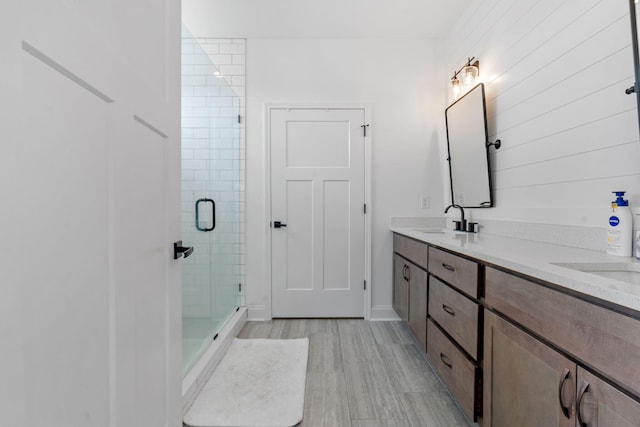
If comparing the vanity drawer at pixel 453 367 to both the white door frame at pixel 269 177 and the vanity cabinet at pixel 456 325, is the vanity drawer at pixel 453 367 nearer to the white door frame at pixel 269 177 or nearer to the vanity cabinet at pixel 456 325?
the vanity cabinet at pixel 456 325

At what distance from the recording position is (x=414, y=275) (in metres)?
2.16

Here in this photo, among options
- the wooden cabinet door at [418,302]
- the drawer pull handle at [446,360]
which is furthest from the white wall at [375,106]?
the drawer pull handle at [446,360]

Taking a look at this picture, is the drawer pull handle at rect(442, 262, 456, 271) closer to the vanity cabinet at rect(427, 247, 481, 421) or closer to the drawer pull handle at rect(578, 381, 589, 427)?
the vanity cabinet at rect(427, 247, 481, 421)

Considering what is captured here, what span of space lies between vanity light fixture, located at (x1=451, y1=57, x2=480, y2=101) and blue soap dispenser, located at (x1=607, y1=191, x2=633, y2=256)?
1.48 m

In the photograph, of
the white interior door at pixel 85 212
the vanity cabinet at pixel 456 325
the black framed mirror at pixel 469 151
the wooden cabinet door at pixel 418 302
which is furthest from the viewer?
the black framed mirror at pixel 469 151

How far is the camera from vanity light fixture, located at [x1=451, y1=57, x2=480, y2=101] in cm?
226

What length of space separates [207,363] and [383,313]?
164 centimetres

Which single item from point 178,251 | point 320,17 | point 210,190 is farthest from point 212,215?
point 320,17

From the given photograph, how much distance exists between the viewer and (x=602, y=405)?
28.5 inches

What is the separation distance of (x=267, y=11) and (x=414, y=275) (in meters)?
2.43

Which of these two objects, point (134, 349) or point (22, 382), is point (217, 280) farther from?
point (22, 382)

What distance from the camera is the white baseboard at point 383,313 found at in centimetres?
282

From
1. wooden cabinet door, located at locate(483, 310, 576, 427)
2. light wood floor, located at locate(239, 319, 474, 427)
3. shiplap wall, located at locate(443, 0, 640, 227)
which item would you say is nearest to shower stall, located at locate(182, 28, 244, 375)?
light wood floor, located at locate(239, 319, 474, 427)

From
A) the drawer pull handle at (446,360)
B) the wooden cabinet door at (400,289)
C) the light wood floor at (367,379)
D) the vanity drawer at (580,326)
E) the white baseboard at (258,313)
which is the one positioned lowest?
the light wood floor at (367,379)
